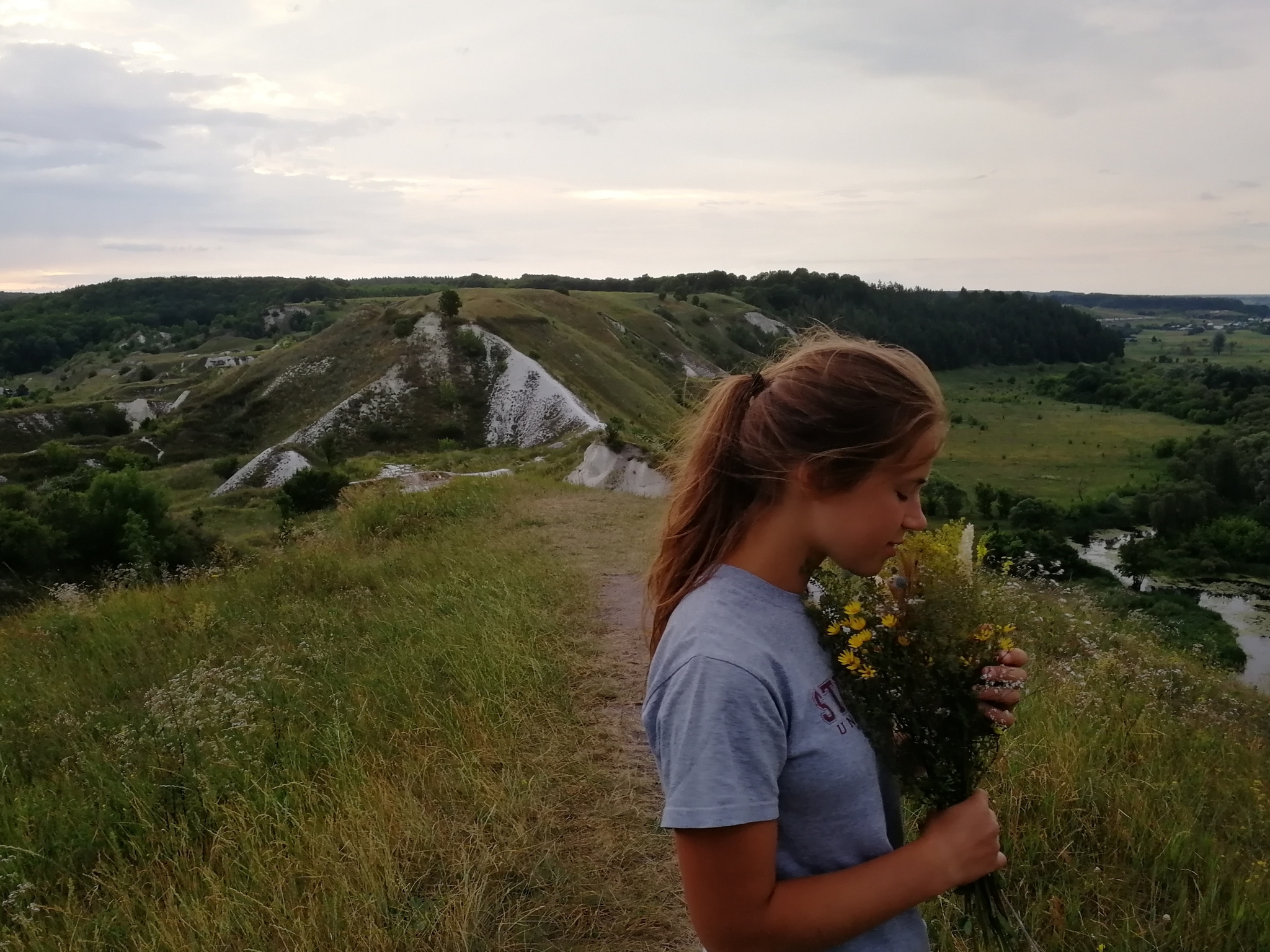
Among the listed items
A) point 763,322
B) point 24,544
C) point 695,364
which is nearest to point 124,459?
point 24,544

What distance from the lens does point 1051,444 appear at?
72.1 metres

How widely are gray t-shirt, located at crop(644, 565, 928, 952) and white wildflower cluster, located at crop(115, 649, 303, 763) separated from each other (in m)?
3.45

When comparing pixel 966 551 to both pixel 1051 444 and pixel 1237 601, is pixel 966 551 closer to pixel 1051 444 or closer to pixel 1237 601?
pixel 1237 601

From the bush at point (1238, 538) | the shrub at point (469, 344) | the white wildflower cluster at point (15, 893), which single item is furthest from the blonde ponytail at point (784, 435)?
the bush at point (1238, 538)

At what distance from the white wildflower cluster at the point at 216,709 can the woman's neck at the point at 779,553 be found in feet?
11.4

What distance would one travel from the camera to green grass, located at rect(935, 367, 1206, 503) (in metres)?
57.2

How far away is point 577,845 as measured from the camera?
3.46 m

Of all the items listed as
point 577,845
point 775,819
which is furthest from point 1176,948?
point 775,819

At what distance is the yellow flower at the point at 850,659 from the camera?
1358 mm

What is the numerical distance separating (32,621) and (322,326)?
113 m

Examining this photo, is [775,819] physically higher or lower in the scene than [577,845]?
higher

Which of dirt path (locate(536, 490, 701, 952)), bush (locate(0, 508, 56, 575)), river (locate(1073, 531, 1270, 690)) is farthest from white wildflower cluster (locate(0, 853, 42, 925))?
river (locate(1073, 531, 1270, 690))

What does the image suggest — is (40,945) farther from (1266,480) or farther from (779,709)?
(1266,480)

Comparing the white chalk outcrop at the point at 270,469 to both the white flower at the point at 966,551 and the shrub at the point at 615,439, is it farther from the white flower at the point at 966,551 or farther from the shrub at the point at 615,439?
the white flower at the point at 966,551
